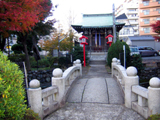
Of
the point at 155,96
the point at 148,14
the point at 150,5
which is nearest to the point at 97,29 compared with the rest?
the point at 155,96

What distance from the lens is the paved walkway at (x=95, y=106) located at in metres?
4.48

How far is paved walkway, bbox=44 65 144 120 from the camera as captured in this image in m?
4.48

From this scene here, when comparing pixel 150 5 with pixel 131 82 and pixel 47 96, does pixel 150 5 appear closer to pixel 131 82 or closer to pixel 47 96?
pixel 131 82

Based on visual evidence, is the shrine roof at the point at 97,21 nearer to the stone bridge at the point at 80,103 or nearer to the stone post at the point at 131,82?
the stone bridge at the point at 80,103

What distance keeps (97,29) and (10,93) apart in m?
23.9

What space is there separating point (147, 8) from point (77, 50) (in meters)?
34.4

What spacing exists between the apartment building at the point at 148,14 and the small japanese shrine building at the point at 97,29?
20.7 metres

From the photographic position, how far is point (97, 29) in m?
25.5

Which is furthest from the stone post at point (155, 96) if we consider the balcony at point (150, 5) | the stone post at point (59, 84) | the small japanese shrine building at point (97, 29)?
the balcony at point (150, 5)

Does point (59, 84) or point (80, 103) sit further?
point (80, 103)

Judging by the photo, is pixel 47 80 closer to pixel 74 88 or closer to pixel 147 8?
pixel 74 88

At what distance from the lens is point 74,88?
6.88 metres

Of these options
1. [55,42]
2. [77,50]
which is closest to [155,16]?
[55,42]

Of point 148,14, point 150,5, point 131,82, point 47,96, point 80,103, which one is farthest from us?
point 148,14
